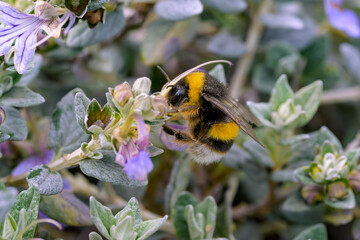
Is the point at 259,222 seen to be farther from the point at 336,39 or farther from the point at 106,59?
the point at 336,39

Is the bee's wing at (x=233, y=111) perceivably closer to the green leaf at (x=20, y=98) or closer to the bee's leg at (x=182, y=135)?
the bee's leg at (x=182, y=135)

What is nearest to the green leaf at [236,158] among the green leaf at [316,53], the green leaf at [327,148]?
the green leaf at [327,148]

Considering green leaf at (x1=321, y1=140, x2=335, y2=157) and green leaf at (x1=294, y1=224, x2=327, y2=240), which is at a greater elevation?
green leaf at (x1=321, y1=140, x2=335, y2=157)

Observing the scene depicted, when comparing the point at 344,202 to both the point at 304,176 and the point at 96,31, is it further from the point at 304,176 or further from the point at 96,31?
the point at 96,31

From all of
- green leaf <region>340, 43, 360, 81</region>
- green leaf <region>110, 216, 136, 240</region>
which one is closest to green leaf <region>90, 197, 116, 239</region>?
green leaf <region>110, 216, 136, 240</region>

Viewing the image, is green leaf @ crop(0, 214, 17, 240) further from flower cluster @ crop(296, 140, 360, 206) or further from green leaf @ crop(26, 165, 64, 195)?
flower cluster @ crop(296, 140, 360, 206)

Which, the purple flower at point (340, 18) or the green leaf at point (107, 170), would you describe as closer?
the green leaf at point (107, 170)
